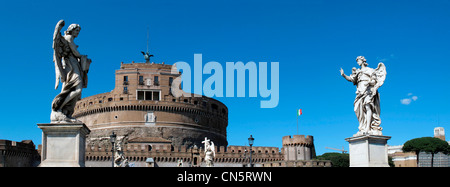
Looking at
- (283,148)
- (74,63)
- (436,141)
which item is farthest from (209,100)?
(74,63)

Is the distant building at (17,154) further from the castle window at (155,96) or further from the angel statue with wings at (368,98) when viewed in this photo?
the angel statue with wings at (368,98)

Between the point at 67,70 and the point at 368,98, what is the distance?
6.53 meters

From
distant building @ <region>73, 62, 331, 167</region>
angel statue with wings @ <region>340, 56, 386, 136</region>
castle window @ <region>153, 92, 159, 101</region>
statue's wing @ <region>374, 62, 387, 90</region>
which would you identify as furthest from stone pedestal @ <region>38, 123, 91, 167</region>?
castle window @ <region>153, 92, 159, 101</region>

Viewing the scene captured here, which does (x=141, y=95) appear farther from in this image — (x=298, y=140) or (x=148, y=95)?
(x=298, y=140)

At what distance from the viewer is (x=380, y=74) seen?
11180 mm

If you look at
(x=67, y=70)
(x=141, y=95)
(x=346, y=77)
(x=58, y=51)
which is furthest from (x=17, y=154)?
(x=346, y=77)

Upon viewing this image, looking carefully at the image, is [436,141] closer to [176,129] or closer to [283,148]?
[283,148]

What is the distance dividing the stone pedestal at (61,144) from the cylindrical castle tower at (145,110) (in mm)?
82708

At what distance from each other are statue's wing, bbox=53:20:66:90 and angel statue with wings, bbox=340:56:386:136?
6.47m

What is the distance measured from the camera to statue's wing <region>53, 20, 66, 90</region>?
29.0 feet

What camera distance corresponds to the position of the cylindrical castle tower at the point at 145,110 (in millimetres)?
91188

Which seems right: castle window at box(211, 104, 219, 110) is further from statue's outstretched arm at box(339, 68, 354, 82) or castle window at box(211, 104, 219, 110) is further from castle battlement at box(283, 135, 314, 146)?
statue's outstretched arm at box(339, 68, 354, 82)

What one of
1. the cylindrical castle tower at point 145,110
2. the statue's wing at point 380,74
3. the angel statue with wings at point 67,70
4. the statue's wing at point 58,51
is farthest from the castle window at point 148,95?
the statue's wing at point 58,51

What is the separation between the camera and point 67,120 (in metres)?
8.84
